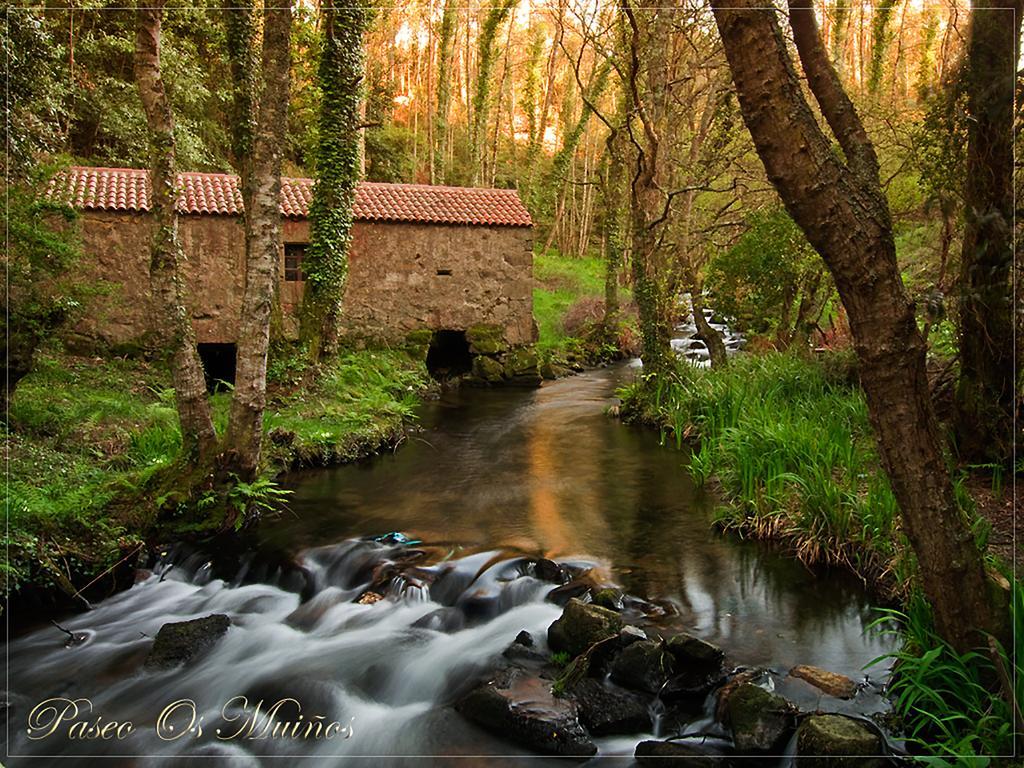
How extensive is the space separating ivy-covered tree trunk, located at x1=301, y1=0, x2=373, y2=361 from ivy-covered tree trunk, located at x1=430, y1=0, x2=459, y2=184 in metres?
15.4

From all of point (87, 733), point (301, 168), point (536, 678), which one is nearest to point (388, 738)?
point (536, 678)

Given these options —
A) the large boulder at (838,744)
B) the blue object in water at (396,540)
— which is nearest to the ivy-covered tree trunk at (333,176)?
the blue object in water at (396,540)

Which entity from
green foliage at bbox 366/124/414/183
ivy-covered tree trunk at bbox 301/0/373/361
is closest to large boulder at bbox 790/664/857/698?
ivy-covered tree trunk at bbox 301/0/373/361

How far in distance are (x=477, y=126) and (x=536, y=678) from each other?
2630 centimetres

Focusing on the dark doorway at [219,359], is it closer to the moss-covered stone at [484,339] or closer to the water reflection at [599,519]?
the water reflection at [599,519]

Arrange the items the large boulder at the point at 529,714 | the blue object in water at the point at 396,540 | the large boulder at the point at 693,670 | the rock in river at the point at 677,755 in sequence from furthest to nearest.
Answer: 1. the blue object in water at the point at 396,540
2. the large boulder at the point at 693,670
3. the large boulder at the point at 529,714
4. the rock in river at the point at 677,755

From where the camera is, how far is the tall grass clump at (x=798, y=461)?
19.8 feet

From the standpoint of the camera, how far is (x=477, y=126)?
2808 centimetres

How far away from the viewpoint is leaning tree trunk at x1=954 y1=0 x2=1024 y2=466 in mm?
5820

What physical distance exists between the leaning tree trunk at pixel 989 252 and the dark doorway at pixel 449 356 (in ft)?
42.7

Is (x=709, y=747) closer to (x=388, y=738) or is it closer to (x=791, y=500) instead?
(x=388, y=738)

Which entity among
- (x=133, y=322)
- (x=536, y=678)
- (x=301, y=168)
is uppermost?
(x=301, y=168)

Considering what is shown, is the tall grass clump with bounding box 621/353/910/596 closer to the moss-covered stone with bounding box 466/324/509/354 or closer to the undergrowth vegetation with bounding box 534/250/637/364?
the moss-covered stone with bounding box 466/324/509/354

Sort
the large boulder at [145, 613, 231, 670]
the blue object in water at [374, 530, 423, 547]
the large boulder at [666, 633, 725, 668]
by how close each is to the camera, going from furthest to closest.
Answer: the blue object in water at [374, 530, 423, 547] → the large boulder at [145, 613, 231, 670] → the large boulder at [666, 633, 725, 668]
